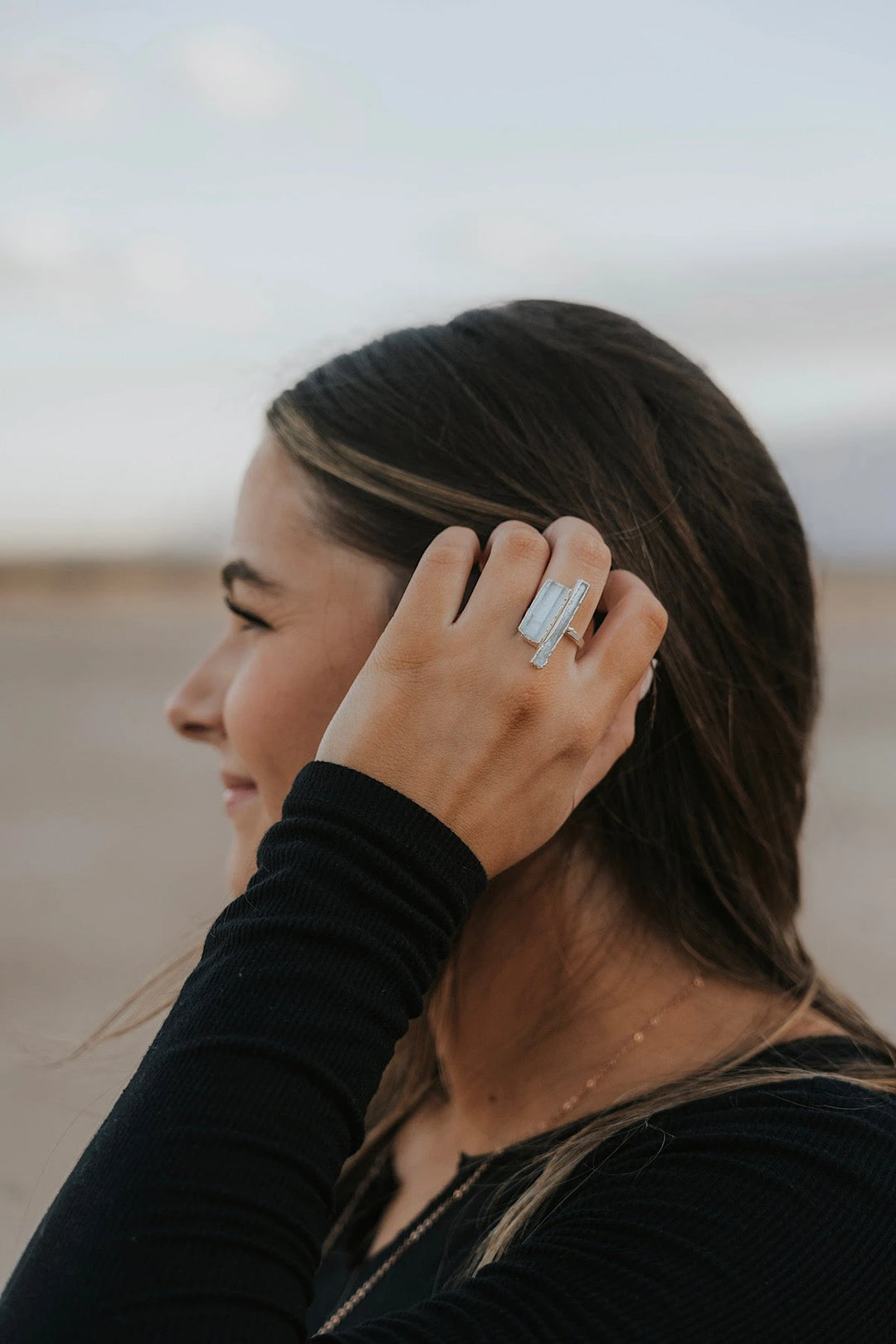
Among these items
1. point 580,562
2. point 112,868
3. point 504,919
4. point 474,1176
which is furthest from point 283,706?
point 112,868

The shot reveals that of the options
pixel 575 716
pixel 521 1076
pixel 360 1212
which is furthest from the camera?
pixel 360 1212

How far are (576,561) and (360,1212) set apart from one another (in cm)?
121

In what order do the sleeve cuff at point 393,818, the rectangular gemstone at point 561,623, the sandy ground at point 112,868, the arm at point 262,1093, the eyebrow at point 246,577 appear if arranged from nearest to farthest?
1. the arm at point 262,1093
2. the sleeve cuff at point 393,818
3. the rectangular gemstone at point 561,623
4. the eyebrow at point 246,577
5. the sandy ground at point 112,868

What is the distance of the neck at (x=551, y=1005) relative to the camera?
6.09 ft

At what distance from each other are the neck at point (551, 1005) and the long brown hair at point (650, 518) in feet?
0.21

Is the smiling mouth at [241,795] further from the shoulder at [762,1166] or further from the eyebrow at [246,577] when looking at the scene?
the shoulder at [762,1166]

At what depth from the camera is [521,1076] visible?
76.2 inches

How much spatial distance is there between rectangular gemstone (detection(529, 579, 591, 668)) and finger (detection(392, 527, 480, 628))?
113mm

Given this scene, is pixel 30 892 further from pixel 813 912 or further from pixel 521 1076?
pixel 521 1076

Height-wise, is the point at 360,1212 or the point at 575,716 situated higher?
the point at 575,716

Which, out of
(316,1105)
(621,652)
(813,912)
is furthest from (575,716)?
(813,912)

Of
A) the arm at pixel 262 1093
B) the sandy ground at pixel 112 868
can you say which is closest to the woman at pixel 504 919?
the arm at pixel 262 1093

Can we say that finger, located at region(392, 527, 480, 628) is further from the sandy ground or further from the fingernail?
the sandy ground

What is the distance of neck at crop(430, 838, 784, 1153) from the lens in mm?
1855
